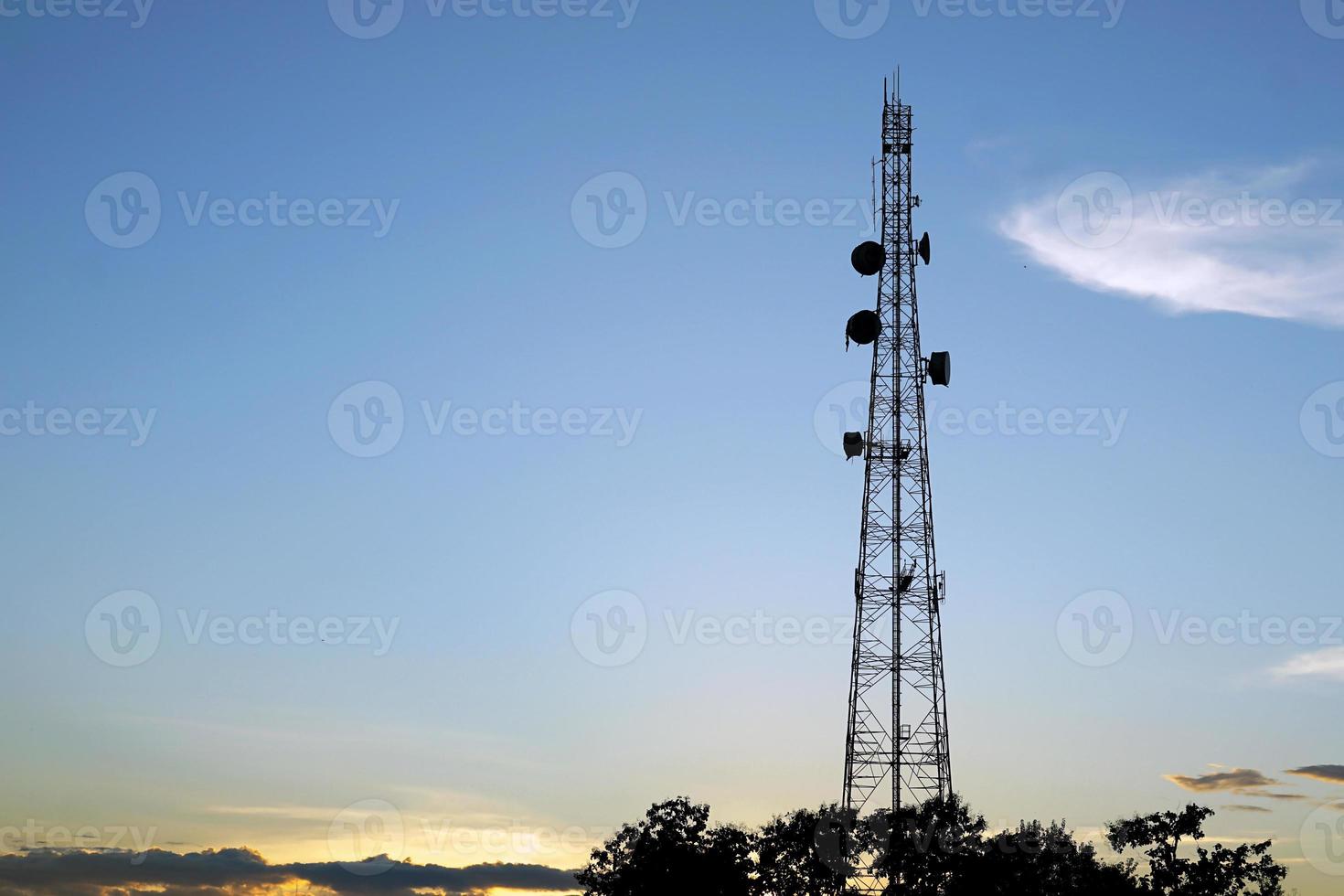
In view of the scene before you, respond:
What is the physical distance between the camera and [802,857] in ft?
253

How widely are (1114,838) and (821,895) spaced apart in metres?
15.1

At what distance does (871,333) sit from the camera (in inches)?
2616

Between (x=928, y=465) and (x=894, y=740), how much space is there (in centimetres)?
1262

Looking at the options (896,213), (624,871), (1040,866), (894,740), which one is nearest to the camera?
(894,740)

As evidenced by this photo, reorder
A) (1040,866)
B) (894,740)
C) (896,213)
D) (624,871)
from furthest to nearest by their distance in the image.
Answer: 1. (624,871)
2. (1040,866)
3. (896,213)
4. (894,740)

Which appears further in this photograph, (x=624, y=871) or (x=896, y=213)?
(x=624, y=871)

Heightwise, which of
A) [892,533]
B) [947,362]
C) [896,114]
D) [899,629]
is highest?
[896,114]

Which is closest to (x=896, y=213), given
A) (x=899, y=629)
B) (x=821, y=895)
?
(x=899, y=629)

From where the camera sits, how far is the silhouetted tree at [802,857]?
7456 centimetres

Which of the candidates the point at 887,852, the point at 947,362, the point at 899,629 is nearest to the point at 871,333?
the point at 947,362

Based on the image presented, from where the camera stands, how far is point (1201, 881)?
70750 millimetres

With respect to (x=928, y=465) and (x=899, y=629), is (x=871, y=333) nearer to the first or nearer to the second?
(x=928, y=465)

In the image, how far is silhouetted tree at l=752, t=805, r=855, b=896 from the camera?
7456cm

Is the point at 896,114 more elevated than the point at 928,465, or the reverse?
the point at 896,114
